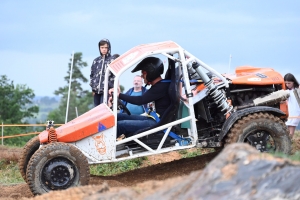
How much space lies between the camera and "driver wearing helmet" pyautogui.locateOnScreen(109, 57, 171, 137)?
9195 millimetres

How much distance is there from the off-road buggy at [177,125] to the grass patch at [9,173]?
307 cm

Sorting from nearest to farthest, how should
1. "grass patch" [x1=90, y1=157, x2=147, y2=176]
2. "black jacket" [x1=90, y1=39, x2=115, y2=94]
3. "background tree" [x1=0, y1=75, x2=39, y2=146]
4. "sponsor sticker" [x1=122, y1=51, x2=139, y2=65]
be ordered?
"sponsor sticker" [x1=122, y1=51, x2=139, y2=65], "black jacket" [x1=90, y1=39, x2=115, y2=94], "grass patch" [x1=90, y1=157, x2=147, y2=176], "background tree" [x1=0, y1=75, x2=39, y2=146]

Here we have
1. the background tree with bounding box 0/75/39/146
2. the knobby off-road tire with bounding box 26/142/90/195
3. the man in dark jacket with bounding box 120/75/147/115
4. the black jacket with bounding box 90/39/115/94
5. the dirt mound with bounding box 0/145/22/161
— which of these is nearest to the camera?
the knobby off-road tire with bounding box 26/142/90/195

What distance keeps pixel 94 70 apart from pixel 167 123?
2936 millimetres

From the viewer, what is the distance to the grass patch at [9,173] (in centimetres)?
1258

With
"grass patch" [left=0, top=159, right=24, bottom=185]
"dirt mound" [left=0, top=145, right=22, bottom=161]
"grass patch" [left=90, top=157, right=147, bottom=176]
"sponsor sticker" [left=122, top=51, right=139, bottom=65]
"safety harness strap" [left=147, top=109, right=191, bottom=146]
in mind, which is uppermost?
"sponsor sticker" [left=122, top=51, right=139, bottom=65]

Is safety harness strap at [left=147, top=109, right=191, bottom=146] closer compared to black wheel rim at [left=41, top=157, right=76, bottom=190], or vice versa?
black wheel rim at [left=41, top=157, right=76, bottom=190]

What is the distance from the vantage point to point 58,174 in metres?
8.76

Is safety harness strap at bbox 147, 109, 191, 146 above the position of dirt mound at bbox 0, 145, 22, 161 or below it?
above

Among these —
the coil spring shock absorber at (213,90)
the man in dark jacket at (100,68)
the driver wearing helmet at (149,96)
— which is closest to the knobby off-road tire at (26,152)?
the driver wearing helmet at (149,96)

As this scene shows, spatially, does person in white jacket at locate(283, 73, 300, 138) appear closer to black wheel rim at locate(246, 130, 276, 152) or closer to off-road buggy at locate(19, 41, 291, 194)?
off-road buggy at locate(19, 41, 291, 194)

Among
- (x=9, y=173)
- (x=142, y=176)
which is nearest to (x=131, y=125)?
Result: (x=142, y=176)

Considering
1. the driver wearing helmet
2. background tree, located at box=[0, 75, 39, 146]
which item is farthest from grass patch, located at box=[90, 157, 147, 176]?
background tree, located at box=[0, 75, 39, 146]

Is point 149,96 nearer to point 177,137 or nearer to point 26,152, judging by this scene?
point 177,137
